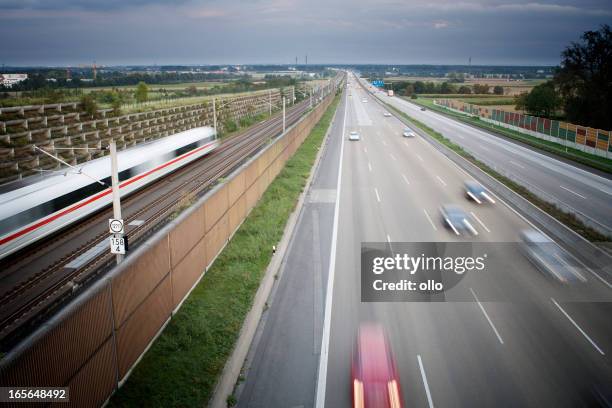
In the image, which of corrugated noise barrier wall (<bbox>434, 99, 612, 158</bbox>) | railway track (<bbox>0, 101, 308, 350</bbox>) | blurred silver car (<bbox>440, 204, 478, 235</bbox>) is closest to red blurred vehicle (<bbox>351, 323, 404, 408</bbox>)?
railway track (<bbox>0, 101, 308, 350</bbox>)

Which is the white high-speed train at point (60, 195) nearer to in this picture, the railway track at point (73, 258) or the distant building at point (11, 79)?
the railway track at point (73, 258)

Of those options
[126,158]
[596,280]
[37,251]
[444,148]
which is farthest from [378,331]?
[444,148]

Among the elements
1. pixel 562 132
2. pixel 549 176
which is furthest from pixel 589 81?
pixel 549 176

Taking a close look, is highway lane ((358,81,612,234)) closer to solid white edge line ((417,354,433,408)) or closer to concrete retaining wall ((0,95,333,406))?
solid white edge line ((417,354,433,408))

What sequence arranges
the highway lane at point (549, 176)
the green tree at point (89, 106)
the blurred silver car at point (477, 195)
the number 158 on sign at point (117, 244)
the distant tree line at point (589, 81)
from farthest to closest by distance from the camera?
the distant tree line at point (589, 81) → the green tree at point (89, 106) → the blurred silver car at point (477, 195) → the highway lane at point (549, 176) → the number 158 on sign at point (117, 244)

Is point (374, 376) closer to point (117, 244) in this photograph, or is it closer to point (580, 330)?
point (580, 330)

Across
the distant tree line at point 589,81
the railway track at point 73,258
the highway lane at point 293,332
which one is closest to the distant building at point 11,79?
the railway track at point 73,258
